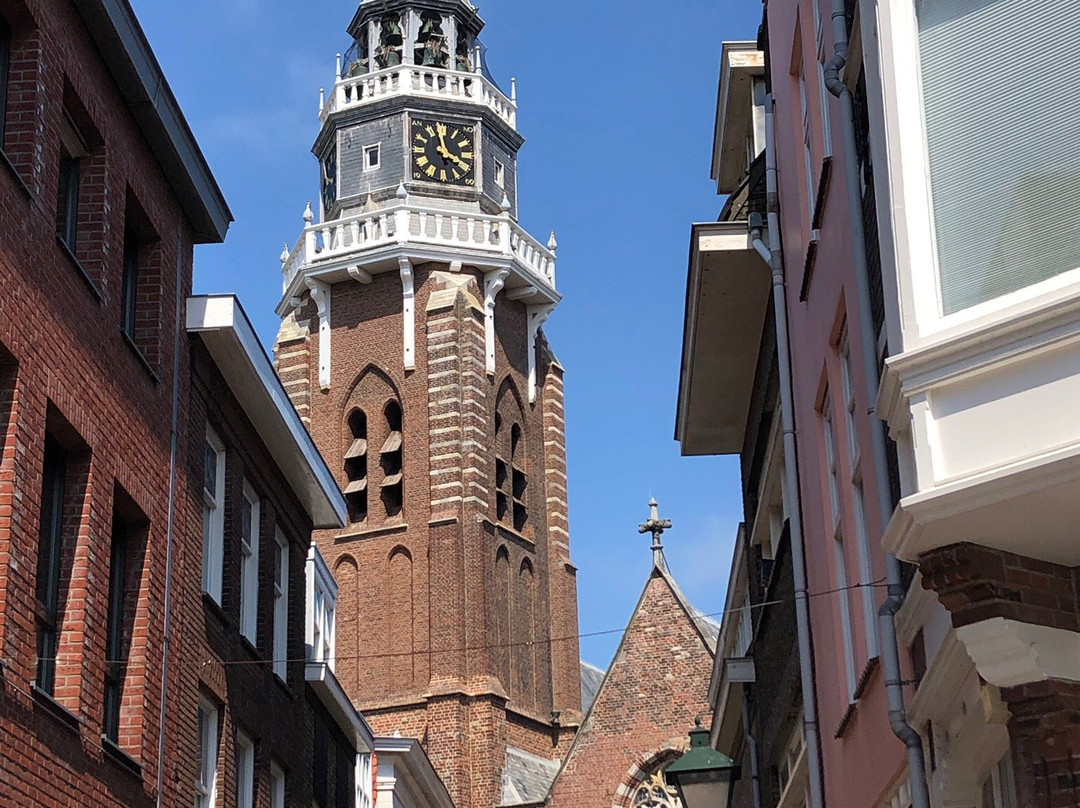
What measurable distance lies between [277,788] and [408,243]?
33.8 meters

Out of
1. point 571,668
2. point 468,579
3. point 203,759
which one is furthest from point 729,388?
point 571,668

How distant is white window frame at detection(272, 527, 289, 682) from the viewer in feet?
63.6

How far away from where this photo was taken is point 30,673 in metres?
10.7

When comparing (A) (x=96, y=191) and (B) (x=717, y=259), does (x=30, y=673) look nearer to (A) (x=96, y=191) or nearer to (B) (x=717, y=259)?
(A) (x=96, y=191)

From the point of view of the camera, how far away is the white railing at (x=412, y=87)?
56.1 metres

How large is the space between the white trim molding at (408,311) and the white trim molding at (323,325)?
8.53 ft

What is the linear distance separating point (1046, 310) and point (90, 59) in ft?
29.3

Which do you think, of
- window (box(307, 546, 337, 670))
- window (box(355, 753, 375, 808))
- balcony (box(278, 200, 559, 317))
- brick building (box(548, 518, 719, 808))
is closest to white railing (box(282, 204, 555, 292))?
balcony (box(278, 200, 559, 317))

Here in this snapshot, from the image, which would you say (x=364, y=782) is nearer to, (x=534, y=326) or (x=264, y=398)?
(x=264, y=398)

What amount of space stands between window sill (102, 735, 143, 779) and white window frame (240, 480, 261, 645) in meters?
4.38

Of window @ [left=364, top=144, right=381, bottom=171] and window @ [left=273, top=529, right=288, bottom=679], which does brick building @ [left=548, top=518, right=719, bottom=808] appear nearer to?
window @ [left=364, top=144, right=381, bottom=171]

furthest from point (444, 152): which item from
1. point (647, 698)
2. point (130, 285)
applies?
point (130, 285)

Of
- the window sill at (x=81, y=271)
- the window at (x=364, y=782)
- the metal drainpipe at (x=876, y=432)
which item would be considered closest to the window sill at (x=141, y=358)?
the window sill at (x=81, y=271)

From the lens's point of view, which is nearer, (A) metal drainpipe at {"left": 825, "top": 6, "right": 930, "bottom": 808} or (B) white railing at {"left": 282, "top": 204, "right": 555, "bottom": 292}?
(A) metal drainpipe at {"left": 825, "top": 6, "right": 930, "bottom": 808}
